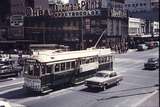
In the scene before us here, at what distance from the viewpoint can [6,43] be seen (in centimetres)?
8406

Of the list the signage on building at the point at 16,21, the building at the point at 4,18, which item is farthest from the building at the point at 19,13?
the building at the point at 4,18

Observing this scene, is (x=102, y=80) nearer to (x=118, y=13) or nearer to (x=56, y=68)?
(x=56, y=68)

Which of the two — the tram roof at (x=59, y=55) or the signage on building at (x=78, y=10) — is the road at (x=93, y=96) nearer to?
the tram roof at (x=59, y=55)

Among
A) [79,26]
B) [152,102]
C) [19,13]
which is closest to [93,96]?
[152,102]

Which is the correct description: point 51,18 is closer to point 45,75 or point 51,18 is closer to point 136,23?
point 136,23

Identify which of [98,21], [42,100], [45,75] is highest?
[98,21]

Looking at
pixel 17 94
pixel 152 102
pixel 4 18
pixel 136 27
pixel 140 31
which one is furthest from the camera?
pixel 140 31

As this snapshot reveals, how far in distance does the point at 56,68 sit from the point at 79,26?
47720 millimetres

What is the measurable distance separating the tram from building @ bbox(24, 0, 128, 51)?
39.4 m

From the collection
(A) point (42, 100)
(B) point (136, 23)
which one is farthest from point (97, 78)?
(B) point (136, 23)

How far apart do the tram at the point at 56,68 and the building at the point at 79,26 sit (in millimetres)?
39360

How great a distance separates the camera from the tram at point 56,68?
86.2 feet

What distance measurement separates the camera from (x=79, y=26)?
74688 millimetres

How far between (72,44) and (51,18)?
9175 millimetres
